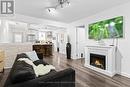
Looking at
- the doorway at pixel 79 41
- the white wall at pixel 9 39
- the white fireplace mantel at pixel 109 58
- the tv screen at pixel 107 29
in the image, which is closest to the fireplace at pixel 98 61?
the white fireplace mantel at pixel 109 58

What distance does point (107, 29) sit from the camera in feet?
14.4

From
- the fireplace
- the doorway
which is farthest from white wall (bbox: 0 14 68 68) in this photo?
the fireplace

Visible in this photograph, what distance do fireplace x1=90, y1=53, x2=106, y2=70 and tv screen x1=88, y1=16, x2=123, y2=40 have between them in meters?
0.79

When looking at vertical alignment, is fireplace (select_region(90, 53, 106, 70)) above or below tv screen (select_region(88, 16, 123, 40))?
below

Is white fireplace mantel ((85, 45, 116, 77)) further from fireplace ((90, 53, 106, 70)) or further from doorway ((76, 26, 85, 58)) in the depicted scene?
doorway ((76, 26, 85, 58))

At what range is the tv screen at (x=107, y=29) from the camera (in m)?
3.94

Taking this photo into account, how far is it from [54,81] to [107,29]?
3.46 meters

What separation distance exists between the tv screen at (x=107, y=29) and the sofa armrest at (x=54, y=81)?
9.24ft

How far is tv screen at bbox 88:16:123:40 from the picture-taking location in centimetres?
394

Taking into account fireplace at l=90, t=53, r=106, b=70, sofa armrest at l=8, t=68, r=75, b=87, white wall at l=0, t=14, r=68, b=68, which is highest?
white wall at l=0, t=14, r=68, b=68

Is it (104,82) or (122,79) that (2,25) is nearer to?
(104,82)

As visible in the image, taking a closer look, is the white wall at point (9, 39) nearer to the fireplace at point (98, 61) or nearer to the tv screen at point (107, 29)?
the tv screen at point (107, 29)

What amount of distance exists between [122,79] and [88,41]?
2.54 m

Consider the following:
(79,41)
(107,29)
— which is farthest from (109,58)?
(79,41)
